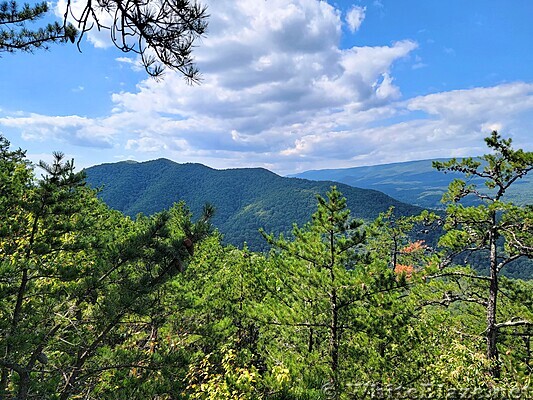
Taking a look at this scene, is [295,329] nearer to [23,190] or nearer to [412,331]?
[412,331]

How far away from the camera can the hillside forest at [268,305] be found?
249 inches

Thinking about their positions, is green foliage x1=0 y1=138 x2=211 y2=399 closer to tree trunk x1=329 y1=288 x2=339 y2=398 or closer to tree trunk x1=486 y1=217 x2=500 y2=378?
tree trunk x1=329 y1=288 x2=339 y2=398

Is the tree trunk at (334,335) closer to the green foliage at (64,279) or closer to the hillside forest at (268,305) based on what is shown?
the hillside forest at (268,305)

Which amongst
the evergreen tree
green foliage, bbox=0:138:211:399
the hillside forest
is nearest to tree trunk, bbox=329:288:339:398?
the hillside forest

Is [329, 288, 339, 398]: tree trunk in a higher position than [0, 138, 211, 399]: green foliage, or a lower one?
lower

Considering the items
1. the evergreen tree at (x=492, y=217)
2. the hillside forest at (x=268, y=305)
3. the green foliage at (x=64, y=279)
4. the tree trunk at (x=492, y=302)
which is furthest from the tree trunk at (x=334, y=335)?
the green foliage at (x=64, y=279)

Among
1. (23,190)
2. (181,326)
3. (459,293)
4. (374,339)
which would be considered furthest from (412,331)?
(23,190)

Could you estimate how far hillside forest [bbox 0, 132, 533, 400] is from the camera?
6.33 meters

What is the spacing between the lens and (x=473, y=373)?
646 centimetres

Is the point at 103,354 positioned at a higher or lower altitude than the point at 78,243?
lower

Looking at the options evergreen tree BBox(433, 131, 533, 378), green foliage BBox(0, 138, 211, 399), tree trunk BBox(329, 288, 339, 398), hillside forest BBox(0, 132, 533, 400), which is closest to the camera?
green foliage BBox(0, 138, 211, 399)

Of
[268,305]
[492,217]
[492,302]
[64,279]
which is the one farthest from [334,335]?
[64,279]

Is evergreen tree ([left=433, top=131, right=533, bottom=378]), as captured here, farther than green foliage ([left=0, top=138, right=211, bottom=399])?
Yes

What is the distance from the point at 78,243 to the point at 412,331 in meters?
10.5
